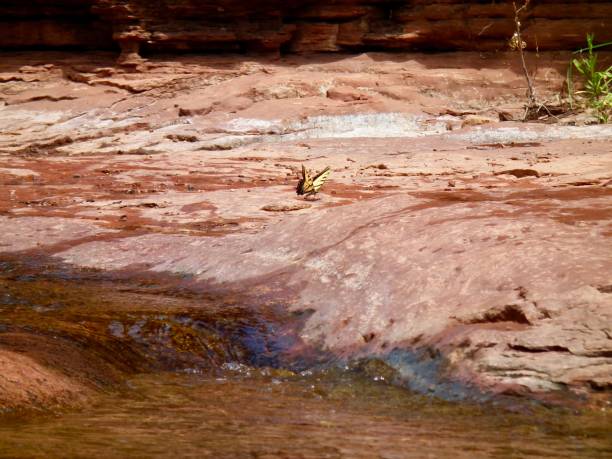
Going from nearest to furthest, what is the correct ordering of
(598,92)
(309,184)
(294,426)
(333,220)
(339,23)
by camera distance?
(294,426)
(333,220)
(309,184)
(598,92)
(339,23)

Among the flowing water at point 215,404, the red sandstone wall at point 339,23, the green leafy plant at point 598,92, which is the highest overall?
the red sandstone wall at point 339,23

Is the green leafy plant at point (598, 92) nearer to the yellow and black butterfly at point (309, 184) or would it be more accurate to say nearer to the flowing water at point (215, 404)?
the yellow and black butterfly at point (309, 184)

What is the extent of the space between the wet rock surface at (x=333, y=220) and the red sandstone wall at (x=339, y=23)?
456mm

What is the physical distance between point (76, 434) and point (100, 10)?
1170 cm

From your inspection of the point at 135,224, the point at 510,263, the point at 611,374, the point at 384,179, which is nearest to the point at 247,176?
the point at 384,179

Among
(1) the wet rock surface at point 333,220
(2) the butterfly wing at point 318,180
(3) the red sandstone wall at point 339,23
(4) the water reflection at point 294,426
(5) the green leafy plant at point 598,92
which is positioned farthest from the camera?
(3) the red sandstone wall at point 339,23

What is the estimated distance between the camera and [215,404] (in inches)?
Result: 121

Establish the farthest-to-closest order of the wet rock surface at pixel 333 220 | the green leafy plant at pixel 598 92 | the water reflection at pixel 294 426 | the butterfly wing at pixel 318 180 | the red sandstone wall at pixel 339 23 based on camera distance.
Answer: the red sandstone wall at pixel 339 23 < the green leafy plant at pixel 598 92 < the butterfly wing at pixel 318 180 < the wet rock surface at pixel 333 220 < the water reflection at pixel 294 426

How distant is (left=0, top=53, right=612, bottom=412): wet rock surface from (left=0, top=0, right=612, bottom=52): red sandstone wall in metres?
0.46

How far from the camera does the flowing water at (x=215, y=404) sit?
239 cm

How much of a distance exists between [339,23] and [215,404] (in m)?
11.0

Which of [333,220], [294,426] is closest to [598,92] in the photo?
[333,220]

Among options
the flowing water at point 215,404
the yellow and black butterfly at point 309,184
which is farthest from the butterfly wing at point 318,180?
the flowing water at point 215,404

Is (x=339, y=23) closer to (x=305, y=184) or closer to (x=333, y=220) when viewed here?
(x=305, y=184)
